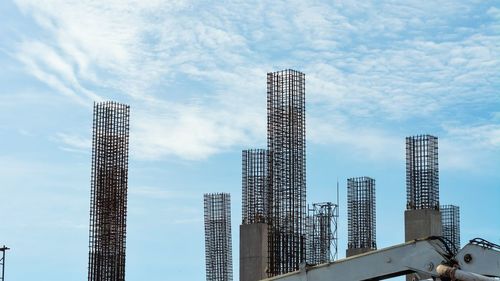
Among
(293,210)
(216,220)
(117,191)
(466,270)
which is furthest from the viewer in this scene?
(216,220)

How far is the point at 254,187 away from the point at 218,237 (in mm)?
10691

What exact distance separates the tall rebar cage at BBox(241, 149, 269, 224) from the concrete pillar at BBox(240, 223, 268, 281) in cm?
187

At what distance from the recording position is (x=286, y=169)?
4534cm

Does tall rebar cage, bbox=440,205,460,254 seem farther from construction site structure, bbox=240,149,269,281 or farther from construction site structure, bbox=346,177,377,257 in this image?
construction site structure, bbox=240,149,269,281

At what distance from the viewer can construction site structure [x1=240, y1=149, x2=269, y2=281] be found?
42531 millimetres

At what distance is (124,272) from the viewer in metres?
47.2

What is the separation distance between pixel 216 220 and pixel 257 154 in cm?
1070

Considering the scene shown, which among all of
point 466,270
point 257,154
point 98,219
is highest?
point 257,154

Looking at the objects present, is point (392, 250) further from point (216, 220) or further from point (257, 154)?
point (216, 220)

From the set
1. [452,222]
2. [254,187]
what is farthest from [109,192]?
[452,222]

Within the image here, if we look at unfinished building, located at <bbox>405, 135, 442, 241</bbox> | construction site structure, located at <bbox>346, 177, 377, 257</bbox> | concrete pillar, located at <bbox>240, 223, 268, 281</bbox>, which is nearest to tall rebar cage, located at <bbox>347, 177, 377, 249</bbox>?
construction site structure, located at <bbox>346, 177, 377, 257</bbox>

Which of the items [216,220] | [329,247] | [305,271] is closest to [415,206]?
[329,247]

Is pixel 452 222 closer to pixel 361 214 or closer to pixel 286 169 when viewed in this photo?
pixel 361 214

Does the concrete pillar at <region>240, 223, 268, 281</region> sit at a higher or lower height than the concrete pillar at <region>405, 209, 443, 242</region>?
lower
